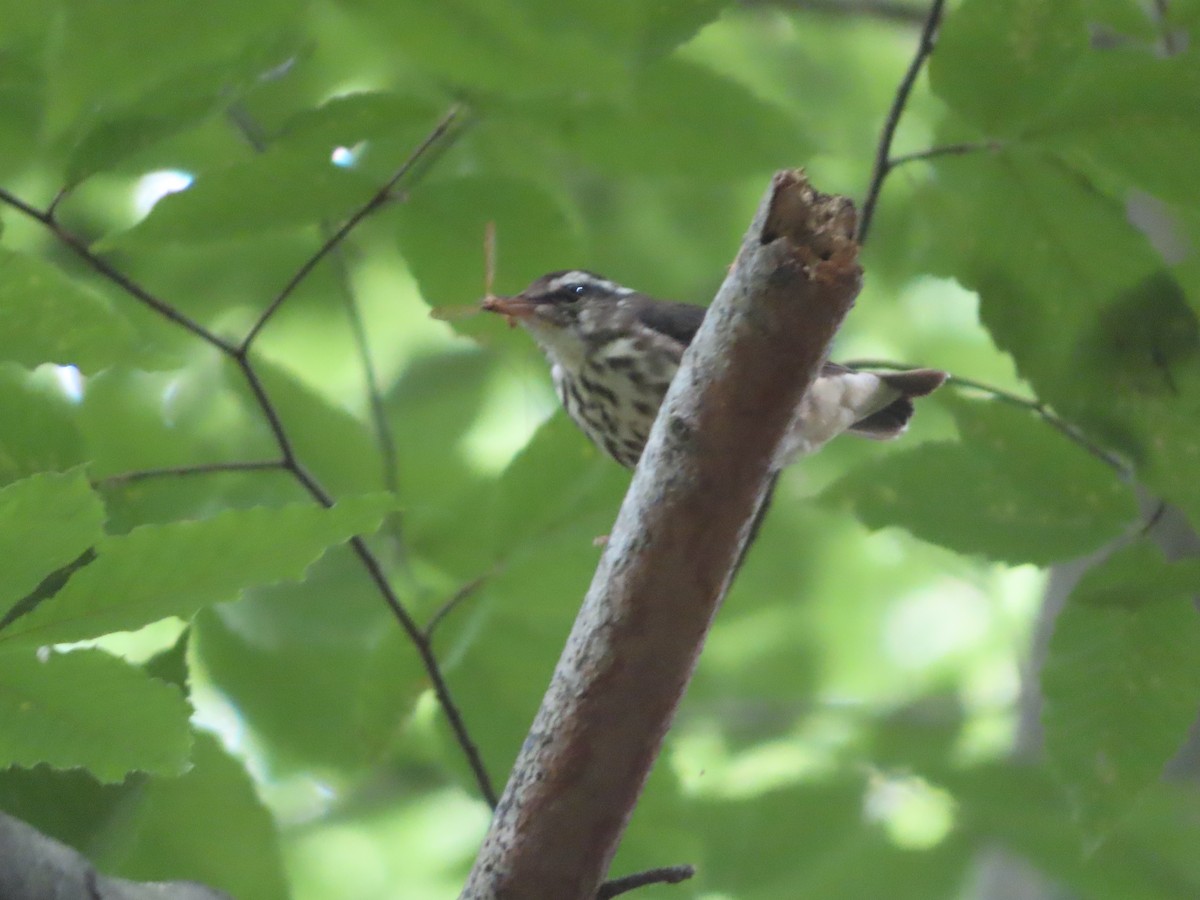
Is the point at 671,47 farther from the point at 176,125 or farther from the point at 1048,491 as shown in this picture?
the point at 1048,491

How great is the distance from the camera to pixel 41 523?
1252 millimetres

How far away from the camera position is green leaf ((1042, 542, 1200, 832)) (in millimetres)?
1843

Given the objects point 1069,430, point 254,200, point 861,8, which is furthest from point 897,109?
point 861,8

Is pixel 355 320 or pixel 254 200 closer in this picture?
pixel 254 200

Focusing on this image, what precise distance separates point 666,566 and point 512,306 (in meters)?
1.10

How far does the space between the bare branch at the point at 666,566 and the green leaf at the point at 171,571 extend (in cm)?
32

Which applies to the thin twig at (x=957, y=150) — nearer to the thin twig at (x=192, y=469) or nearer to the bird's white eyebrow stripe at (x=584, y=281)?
the bird's white eyebrow stripe at (x=584, y=281)

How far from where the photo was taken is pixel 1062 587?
10.8 feet

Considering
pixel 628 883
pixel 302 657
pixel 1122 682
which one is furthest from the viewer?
pixel 302 657

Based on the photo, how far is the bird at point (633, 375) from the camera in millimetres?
2859

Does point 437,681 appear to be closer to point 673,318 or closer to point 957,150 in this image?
point 957,150

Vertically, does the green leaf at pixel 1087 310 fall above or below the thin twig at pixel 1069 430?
above

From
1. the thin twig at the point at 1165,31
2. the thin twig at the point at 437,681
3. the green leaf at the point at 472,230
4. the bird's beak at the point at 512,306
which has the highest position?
the thin twig at the point at 1165,31

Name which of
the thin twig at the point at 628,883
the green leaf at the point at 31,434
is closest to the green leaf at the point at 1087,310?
the thin twig at the point at 628,883
